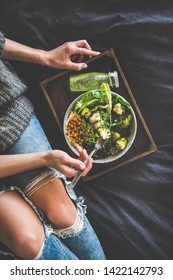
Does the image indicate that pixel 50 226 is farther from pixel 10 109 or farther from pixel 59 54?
pixel 59 54

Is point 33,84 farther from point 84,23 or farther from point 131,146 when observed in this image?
point 131,146

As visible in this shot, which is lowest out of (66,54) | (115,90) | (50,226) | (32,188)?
(50,226)

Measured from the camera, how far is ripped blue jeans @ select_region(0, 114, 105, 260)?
0.97 meters

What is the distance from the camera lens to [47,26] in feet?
3.60

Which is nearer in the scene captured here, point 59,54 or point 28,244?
point 28,244

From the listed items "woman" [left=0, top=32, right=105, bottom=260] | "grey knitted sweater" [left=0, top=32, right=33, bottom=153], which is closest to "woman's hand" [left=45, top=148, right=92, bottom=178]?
"woman" [left=0, top=32, right=105, bottom=260]

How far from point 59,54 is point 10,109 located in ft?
0.69

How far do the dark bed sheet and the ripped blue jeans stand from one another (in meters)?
0.07

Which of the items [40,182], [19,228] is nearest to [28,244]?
[19,228]

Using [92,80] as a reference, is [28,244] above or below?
below

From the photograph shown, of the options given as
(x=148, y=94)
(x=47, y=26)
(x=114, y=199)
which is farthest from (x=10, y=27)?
(x=114, y=199)

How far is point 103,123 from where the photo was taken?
1.07 meters

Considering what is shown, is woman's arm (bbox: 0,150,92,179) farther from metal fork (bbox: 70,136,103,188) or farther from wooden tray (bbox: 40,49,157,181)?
wooden tray (bbox: 40,49,157,181)

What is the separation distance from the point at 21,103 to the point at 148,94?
366 mm
